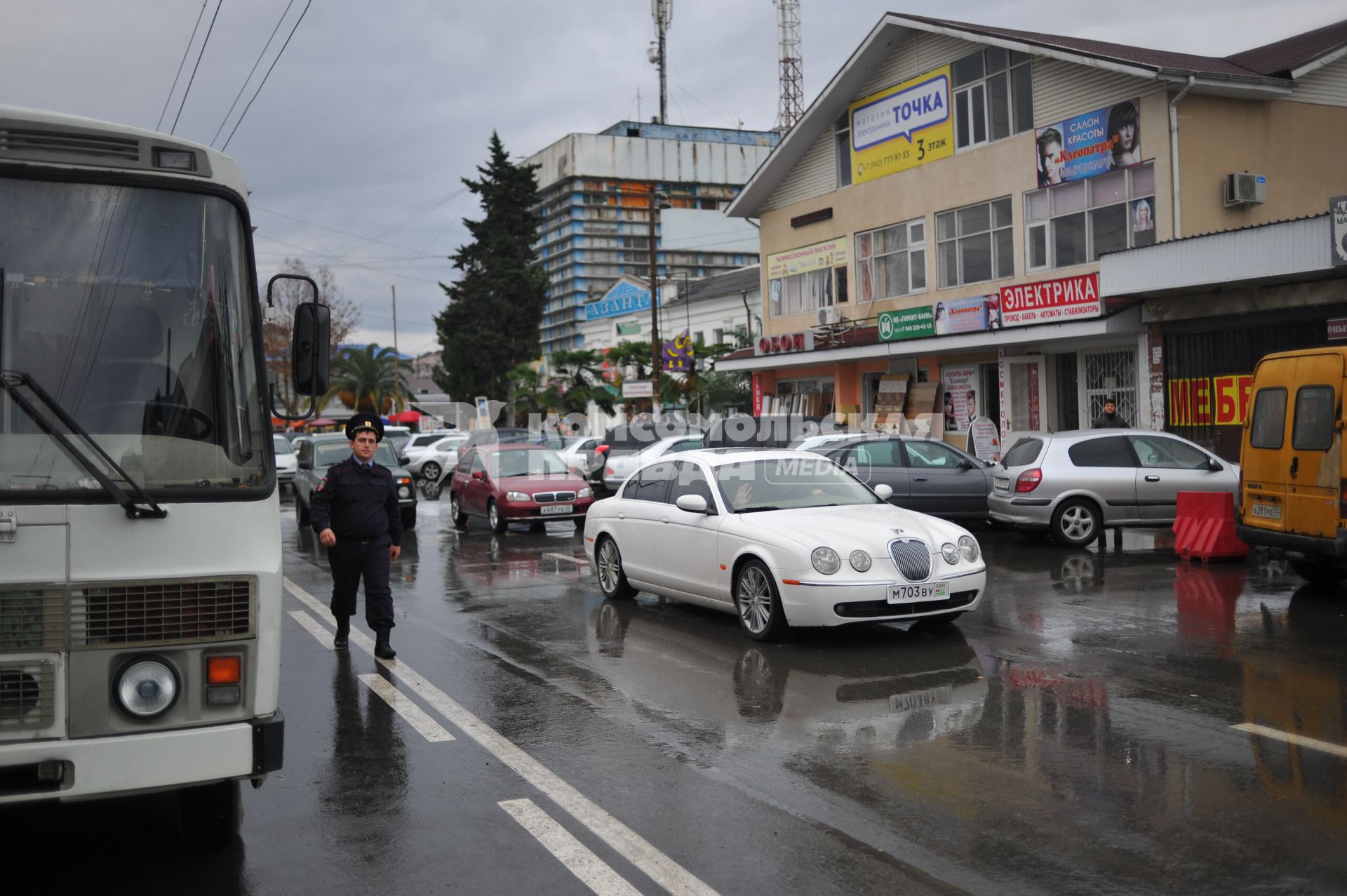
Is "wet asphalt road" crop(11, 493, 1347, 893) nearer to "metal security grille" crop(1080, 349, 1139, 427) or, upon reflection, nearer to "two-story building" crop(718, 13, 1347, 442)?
"metal security grille" crop(1080, 349, 1139, 427)

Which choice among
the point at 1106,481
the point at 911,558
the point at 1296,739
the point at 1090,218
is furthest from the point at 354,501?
the point at 1090,218

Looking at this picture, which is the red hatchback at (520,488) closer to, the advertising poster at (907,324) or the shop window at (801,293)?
the advertising poster at (907,324)

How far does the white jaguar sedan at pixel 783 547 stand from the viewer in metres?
8.61

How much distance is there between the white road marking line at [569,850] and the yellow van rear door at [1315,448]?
802cm

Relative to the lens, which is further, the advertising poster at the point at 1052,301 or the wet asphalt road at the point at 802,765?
the advertising poster at the point at 1052,301

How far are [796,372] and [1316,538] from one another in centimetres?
2382

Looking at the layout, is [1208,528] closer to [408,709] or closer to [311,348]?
[408,709]

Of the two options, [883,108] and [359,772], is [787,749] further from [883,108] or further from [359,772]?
[883,108]

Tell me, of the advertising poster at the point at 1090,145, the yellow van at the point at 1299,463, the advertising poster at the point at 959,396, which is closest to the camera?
the yellow van at the point at 1299,463

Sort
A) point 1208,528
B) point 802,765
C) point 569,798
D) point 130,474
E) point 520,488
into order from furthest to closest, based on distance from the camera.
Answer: point 520,488 → point 1208,528 → point 802,765 → point 569,798 → point 130,474

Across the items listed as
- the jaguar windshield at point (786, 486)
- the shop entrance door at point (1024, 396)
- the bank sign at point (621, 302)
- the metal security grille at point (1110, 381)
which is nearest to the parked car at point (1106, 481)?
the jaguar windshield at point (786, 486)

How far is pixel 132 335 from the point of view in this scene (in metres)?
4.39

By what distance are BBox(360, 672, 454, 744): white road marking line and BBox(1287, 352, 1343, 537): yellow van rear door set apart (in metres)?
7.89

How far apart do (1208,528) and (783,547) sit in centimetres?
705
